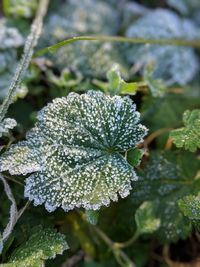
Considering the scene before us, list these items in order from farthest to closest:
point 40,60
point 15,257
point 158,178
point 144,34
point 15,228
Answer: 1. point 144,34
2. point 40,60
3. point 158,178
4. point 15,228
5. point 15,257

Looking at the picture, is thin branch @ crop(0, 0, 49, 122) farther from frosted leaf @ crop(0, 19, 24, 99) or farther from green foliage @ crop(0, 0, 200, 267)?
frosted leaf @ crop(0, 19, 24, 99)

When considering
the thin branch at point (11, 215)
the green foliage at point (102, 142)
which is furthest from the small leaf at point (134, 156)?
the thin branch at point (11, 215)

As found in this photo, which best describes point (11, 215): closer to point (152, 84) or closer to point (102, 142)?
point (102, 142)

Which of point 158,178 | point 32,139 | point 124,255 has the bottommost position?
point 124,255

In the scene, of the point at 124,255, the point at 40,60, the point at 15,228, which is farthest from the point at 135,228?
the point at 40,60

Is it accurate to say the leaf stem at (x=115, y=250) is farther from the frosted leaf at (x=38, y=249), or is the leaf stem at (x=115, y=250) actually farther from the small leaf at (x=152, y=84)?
the small leaf at (x=152, y=84)

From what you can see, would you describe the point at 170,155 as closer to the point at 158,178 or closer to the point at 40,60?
the point at 158,178

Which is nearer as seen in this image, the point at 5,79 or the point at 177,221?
the point at 177,221

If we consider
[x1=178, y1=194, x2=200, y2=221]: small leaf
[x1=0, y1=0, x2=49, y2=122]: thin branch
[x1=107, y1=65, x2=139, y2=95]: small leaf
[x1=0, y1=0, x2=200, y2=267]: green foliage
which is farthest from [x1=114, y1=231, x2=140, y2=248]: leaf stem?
[x1=0, y1=0, x2=49, y2=122]: thin branch
